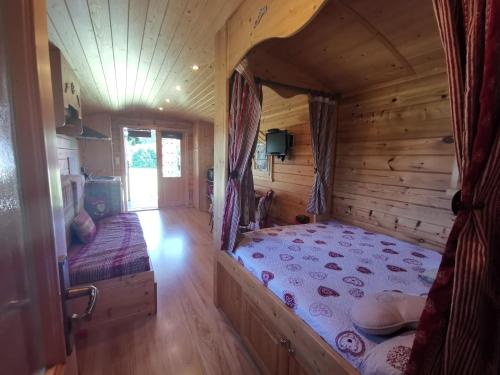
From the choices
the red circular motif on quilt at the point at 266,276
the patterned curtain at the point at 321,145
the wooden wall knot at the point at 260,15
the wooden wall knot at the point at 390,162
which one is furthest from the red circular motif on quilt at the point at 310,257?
the wooden wall knot at the point at 260,15

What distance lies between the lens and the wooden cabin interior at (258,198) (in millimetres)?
529

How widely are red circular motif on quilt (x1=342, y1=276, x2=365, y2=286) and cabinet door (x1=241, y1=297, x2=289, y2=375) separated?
0.51m

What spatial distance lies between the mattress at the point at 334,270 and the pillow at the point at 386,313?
5 centimetres

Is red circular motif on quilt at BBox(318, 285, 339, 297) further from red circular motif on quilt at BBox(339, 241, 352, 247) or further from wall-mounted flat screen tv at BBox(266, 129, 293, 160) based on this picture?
wall-mounted flat screen tv at BBox(266, 129, 293, 160)

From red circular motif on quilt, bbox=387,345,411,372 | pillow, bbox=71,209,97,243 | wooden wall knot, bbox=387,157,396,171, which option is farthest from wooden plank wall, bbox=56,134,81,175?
wooden wall knot, bbox=387,157,396,171

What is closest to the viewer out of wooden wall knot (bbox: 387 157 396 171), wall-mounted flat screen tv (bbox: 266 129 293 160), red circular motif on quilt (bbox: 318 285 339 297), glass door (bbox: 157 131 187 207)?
red circular motif on quilt (bbox: 318 285 339 297)

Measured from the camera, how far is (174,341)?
1817 mm

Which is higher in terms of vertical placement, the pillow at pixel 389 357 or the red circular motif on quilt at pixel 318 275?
the red circular motif on quilt at pixel 318 275

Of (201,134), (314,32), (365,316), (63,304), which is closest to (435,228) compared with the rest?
(365,316)

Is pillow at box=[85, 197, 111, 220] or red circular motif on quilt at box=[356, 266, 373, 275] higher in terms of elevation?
pillow at box=[85, 197, 111, 220]

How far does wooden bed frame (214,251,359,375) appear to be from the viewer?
104cm

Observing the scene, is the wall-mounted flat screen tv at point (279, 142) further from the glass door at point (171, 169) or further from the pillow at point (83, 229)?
the glass door at point (171, 169)

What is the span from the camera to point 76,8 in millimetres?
1471

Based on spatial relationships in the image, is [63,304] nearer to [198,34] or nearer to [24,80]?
[24,80]
